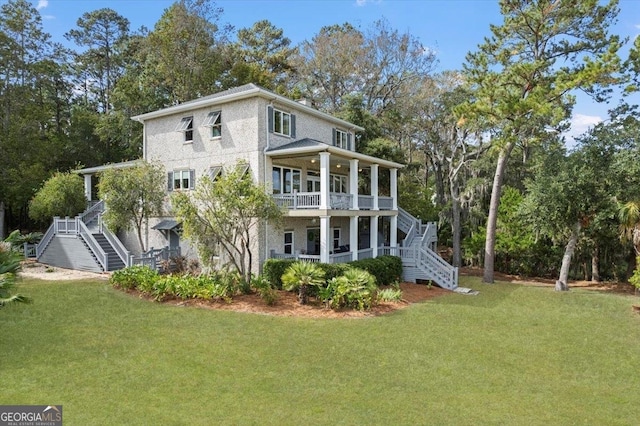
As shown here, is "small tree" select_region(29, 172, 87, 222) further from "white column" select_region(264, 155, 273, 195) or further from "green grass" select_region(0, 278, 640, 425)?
"white column" select_region(264, 155, 273, 195)

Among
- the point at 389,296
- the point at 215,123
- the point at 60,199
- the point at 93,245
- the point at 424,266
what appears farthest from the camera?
the point at 60,199

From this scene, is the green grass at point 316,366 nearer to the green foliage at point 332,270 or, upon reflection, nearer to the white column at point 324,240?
the green foliage at point 332,270

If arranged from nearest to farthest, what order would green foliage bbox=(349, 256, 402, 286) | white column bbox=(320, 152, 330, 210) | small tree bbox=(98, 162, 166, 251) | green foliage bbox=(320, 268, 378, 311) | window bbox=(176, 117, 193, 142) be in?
green foliage bbox=(320, 268, 378, 311), white column bbox=(320, 152, 330, 210), green foliage bbox=(349, 256, 402, 286), small tree bbox=(98, 162, 166, 251), window bbox=(176, 117, 193, 142)

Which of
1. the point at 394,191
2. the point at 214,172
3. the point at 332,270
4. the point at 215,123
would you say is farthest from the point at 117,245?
the point at 394,191

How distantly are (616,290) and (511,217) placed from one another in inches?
263

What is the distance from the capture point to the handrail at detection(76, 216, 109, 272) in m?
20.5

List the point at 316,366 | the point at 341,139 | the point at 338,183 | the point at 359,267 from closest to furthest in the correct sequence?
the point at 316,366
the point at 359,267
the point at 341,139
the point at 338,183

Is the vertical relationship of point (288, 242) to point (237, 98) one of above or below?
below

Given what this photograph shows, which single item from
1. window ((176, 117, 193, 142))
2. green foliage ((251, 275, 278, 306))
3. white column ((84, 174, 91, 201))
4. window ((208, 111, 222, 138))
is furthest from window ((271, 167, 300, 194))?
white column ((84, 174, 91, 201))

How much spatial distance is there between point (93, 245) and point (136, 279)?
711 cm

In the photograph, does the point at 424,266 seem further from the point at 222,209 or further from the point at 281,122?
the point at 222,209

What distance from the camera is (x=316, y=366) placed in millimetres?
8477

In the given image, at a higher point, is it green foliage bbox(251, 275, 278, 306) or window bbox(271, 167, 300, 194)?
window bbox(271, 167, 300, 194)

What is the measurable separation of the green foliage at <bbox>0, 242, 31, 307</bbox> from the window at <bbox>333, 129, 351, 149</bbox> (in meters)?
18.5
